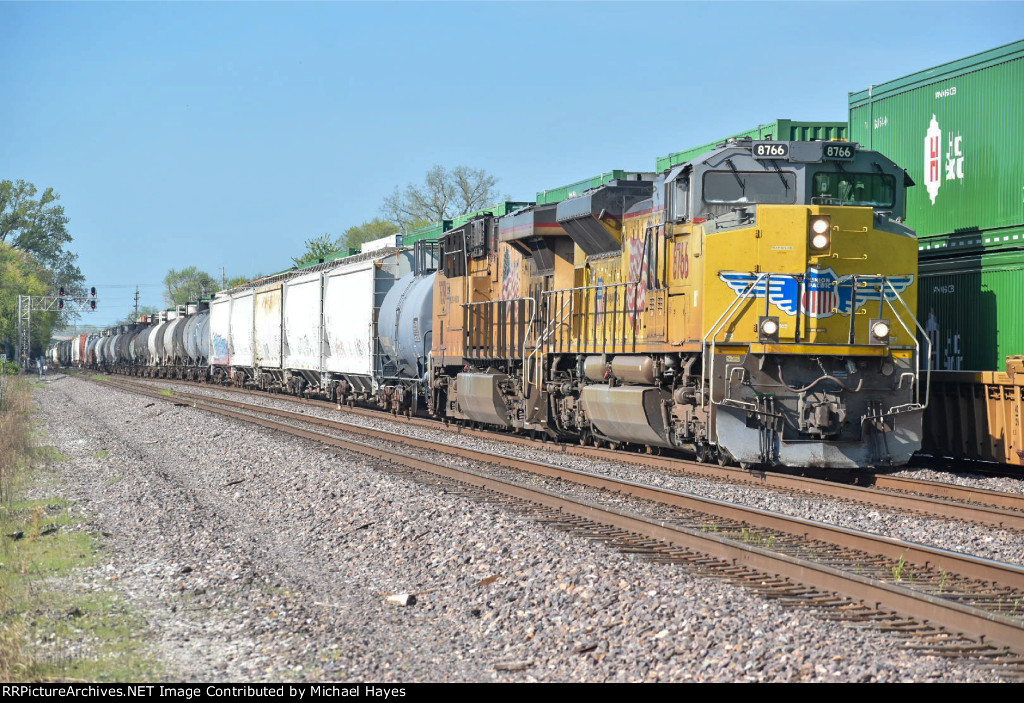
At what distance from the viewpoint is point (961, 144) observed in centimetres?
1291

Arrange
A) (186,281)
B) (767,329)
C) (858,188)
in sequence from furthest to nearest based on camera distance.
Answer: (186,281)
(858,188)
(767,329)

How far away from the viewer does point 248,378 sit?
126 ft

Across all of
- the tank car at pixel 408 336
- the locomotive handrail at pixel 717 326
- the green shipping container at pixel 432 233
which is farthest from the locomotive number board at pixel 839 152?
Answer: the green shipping container at pixel 432 233

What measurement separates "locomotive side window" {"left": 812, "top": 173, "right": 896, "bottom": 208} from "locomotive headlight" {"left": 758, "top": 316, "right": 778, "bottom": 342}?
1542mm

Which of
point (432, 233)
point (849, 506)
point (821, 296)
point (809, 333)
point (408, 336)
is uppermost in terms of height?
point (432, 233)

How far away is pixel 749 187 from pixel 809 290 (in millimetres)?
1319

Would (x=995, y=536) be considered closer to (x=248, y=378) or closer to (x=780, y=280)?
(x=780, y=280)

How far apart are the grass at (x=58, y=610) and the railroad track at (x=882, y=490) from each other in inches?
252

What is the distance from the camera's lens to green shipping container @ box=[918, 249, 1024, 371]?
1203 centimetres

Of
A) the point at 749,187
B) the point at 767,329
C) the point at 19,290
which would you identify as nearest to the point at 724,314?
the point at 767,329

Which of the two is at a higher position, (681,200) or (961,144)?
(961,144)

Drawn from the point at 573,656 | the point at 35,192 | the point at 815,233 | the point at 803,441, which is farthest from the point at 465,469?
the point at 35,192

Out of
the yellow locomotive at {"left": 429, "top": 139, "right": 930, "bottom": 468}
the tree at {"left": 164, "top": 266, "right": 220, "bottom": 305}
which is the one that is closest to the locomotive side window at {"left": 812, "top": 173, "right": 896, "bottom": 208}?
the yellow locomotive at {"left": 429, "top": 139, "right": 930, "bottom": 468}

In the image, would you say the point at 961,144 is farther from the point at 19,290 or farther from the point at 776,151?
the point at 19,290
